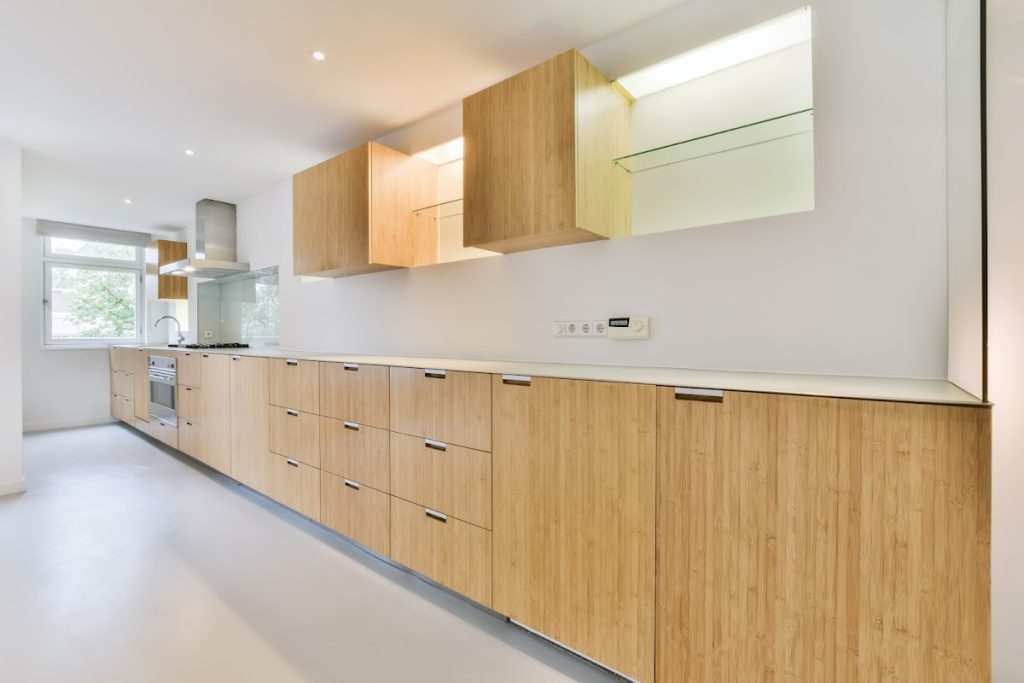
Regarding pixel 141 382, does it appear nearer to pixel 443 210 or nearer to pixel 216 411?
pixel 216 411

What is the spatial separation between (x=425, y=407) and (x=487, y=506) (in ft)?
1.72

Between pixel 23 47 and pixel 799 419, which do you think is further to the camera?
pixel 23 47

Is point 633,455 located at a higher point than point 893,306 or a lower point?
lower

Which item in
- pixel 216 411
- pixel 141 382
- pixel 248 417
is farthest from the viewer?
pixel 141 382

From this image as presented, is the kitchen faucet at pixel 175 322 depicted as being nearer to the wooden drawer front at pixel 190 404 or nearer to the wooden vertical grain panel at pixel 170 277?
the wooden vertical grain panel at pixel 170 277

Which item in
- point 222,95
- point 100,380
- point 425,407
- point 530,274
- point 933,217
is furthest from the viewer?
point 100,380

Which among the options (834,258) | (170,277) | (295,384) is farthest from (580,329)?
(170,277)

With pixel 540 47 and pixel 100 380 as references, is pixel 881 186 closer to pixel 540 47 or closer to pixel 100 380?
pixel 540 47

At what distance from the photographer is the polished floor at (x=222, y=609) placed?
159 centimetres

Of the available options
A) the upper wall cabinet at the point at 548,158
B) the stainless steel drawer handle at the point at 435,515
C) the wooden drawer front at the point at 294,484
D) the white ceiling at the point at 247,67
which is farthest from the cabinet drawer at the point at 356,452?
the white ceiling at the point at 247,67

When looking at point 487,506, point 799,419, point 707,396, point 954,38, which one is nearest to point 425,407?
point 487,506

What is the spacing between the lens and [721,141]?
6.03 ft

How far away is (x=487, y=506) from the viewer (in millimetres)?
1805

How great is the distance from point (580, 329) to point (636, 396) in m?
0.76
